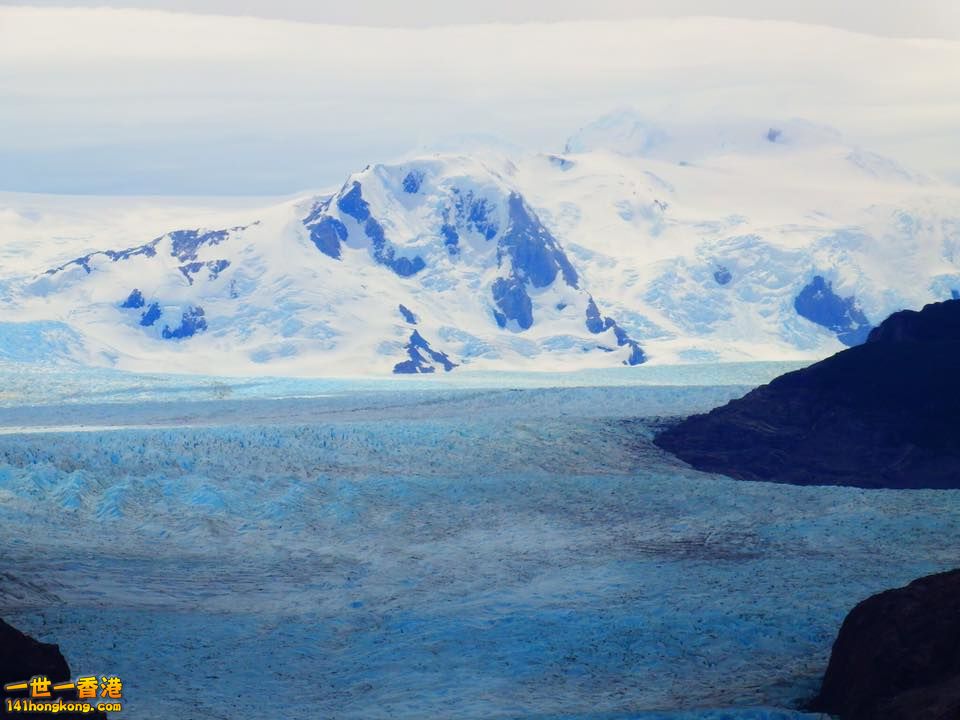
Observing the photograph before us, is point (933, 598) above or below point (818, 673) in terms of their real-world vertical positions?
above

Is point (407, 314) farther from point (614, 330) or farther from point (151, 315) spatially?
point (151, 315)

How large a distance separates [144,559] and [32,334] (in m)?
106

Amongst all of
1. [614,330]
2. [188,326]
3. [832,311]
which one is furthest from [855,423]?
[832,311]

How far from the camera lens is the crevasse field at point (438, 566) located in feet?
109

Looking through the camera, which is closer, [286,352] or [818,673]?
[818,673]

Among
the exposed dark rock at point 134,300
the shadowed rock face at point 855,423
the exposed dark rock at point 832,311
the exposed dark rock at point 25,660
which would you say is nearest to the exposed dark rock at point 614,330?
the exposed dark rock at point 832,311

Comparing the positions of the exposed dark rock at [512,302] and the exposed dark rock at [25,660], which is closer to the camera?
the exposed dark rock at [25,660]

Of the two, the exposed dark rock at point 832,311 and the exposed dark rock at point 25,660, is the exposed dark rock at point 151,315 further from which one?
the exposed dark rock at point 25,660

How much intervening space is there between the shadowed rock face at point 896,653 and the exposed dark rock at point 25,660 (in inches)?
A: 477

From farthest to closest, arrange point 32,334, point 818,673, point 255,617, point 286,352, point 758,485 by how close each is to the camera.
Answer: point 286,352, point 32,334, point 758,485, point 255,617, point 818,673

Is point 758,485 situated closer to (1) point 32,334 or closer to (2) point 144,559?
(2) point 144,559

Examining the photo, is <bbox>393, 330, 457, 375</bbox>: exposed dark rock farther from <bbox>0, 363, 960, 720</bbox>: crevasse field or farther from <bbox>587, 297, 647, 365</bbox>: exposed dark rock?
<bbox>0, 363, 960, 720</bbox>: crevasse field

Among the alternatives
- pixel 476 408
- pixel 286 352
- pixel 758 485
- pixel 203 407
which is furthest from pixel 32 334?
pixel 758 485

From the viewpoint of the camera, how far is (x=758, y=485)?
178 ft
